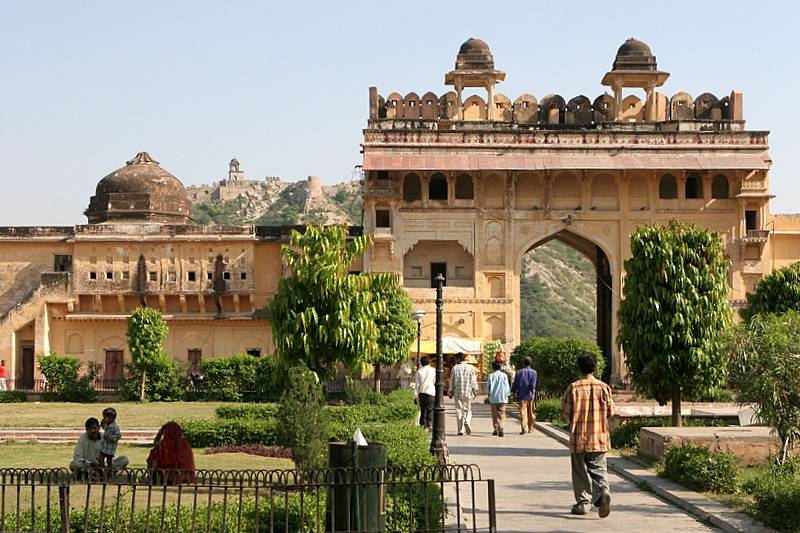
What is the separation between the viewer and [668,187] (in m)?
38.9

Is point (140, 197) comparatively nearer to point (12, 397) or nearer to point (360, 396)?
point (12, 397)

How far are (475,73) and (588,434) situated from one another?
3076 cm

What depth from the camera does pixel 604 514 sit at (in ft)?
34.1

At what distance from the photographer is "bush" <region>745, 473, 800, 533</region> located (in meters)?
9.48

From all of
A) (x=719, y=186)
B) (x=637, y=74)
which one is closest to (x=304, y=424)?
(x=719, y=186)

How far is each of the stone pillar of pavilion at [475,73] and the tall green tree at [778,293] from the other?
50.0 feet

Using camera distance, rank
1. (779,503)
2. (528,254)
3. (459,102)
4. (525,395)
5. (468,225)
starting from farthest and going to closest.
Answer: (528,254) → (459,102) → (468,225) → (525,395) → (779,503)

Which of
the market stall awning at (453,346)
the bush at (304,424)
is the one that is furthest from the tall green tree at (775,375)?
the market stall awning at (453,346)

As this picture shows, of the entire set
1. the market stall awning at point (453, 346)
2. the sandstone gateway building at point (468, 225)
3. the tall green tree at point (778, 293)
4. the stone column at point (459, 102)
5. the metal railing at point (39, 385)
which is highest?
the stone column at point (459, 102)

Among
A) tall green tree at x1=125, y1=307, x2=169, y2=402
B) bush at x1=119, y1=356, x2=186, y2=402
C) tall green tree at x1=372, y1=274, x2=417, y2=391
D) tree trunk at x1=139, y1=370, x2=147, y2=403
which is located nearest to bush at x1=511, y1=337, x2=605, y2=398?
tall green tree at x1=372, y1=274, x2=417, y2=391

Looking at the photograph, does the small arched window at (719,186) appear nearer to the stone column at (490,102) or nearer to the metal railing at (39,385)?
the stone column at (490,102)

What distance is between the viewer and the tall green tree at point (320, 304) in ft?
62.4

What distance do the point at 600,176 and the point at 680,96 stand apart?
15.2 ft

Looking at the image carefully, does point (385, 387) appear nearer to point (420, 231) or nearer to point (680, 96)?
point (420, 231)
